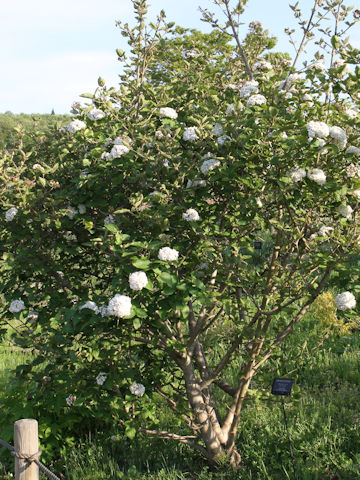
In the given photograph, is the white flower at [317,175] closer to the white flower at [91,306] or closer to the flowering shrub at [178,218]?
the flowering shrub at [178,218]

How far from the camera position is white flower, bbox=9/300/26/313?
2.82 m

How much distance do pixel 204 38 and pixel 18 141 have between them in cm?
790

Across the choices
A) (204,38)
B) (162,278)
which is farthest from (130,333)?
(204,38)

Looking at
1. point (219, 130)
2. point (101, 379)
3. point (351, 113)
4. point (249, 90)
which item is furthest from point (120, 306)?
point (351, 113)

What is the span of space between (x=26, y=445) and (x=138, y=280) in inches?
36.9

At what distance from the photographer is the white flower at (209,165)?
2381 millimetres

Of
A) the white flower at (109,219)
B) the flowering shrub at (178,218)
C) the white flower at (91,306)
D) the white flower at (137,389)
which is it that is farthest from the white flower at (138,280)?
the white flower at (137,389)

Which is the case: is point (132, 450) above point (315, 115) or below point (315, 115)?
below

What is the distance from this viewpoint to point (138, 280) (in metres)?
2.12

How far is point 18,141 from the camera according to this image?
3.14m

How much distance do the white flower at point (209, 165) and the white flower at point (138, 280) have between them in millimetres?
614

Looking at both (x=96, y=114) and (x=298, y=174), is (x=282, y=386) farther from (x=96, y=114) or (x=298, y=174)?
(x=96, y=114)

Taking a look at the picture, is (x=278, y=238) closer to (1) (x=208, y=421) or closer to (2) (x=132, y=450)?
(1) (x=208, y=421)

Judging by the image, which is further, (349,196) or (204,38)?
(204,38)
